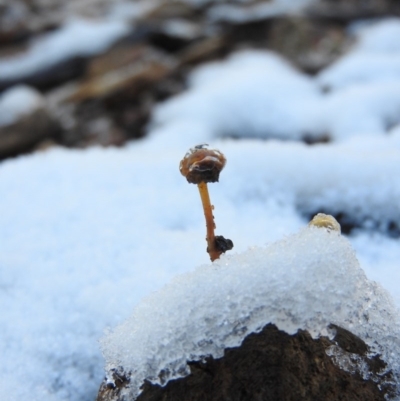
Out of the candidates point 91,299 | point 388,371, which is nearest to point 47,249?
point 91,299

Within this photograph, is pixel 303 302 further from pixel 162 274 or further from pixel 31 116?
pixel 31 116

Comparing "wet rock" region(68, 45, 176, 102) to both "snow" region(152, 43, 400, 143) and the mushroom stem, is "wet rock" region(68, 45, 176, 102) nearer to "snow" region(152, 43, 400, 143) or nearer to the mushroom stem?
"snow" region(152, 43, 400, 143)

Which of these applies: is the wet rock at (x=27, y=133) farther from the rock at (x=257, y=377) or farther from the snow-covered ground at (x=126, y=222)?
the rock at (x=257, y=377)

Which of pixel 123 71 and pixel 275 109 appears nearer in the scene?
pixel 275 109

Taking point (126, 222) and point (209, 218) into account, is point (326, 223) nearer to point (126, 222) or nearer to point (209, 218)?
point (209, 218)

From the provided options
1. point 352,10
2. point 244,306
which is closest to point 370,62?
point 352,10

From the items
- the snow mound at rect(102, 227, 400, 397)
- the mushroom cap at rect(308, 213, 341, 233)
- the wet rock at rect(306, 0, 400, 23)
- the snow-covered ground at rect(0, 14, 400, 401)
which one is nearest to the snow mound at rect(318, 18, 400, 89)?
the wet rock at rect(306, 0, 400, 23)
